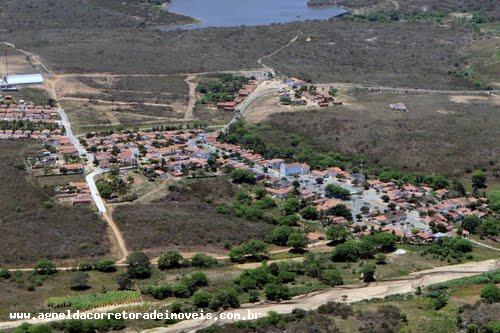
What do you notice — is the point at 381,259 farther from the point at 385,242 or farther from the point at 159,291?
the point at 159,291

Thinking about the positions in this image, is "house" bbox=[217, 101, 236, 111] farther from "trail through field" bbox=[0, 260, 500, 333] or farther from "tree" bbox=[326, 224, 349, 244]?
"trail through field" bbox=[0, 260, 500, 333]

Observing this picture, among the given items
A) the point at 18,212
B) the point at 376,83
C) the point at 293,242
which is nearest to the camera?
the point at 293,242

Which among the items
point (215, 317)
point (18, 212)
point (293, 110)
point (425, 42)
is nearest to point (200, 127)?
point (293, 110)

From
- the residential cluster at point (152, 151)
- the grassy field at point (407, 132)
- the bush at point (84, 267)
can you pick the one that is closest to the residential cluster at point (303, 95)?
the grassy field at point (407, 132)

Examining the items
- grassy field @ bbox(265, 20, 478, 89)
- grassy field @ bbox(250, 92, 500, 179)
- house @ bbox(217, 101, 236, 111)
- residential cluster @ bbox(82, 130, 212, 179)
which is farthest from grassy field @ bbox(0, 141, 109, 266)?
grassy field @ bbox(265, 20, 478, 89)

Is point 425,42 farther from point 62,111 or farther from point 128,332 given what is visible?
point 128,332
